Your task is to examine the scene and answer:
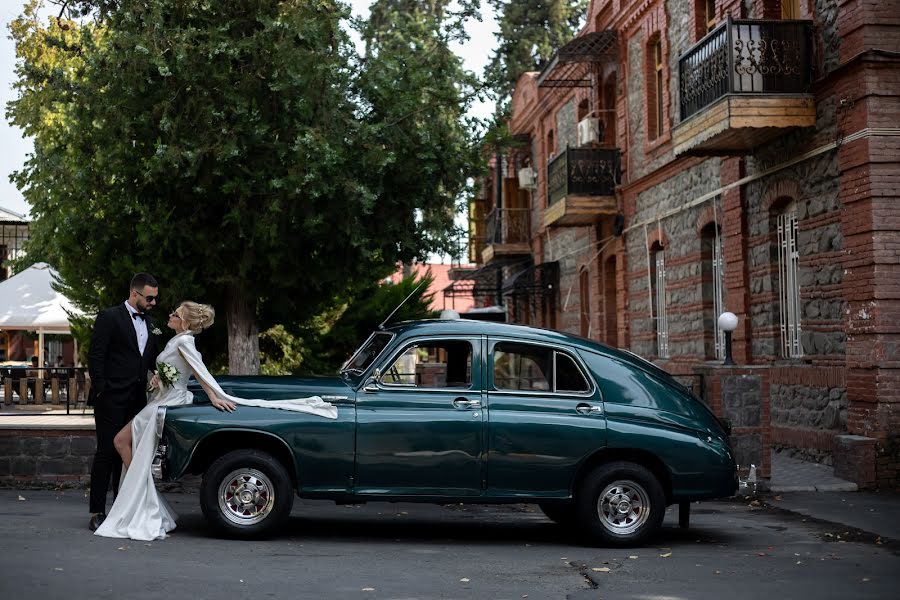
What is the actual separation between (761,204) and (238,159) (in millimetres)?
7261

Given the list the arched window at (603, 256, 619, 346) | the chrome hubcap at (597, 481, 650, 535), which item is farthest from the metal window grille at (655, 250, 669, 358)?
the chrome hubcap at (597, 481, 650, 535)

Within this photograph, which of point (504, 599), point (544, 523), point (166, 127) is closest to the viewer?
point (504, 599)

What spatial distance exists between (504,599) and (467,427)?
2.29m

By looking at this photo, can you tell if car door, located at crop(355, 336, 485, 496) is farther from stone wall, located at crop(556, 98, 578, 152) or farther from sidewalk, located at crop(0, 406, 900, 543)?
stone wall, located at crop(556, 98, 578, 152)

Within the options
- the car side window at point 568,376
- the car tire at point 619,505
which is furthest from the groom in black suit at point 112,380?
the car tire at point 619,505

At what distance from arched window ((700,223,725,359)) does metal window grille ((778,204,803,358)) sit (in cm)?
266

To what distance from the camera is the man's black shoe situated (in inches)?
380

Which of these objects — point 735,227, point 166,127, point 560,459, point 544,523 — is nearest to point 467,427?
point 560,459

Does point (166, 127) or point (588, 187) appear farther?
point (588, 187)

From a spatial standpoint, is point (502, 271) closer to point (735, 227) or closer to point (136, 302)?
point (735, 227)

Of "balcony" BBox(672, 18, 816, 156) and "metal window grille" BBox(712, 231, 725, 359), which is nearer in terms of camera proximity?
"balcony" BBox(672, 18, 816, 156)

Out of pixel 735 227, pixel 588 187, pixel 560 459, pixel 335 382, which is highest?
pixel 588 187

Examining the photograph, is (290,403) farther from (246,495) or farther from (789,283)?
(789,283)

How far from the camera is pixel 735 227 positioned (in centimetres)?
1825
